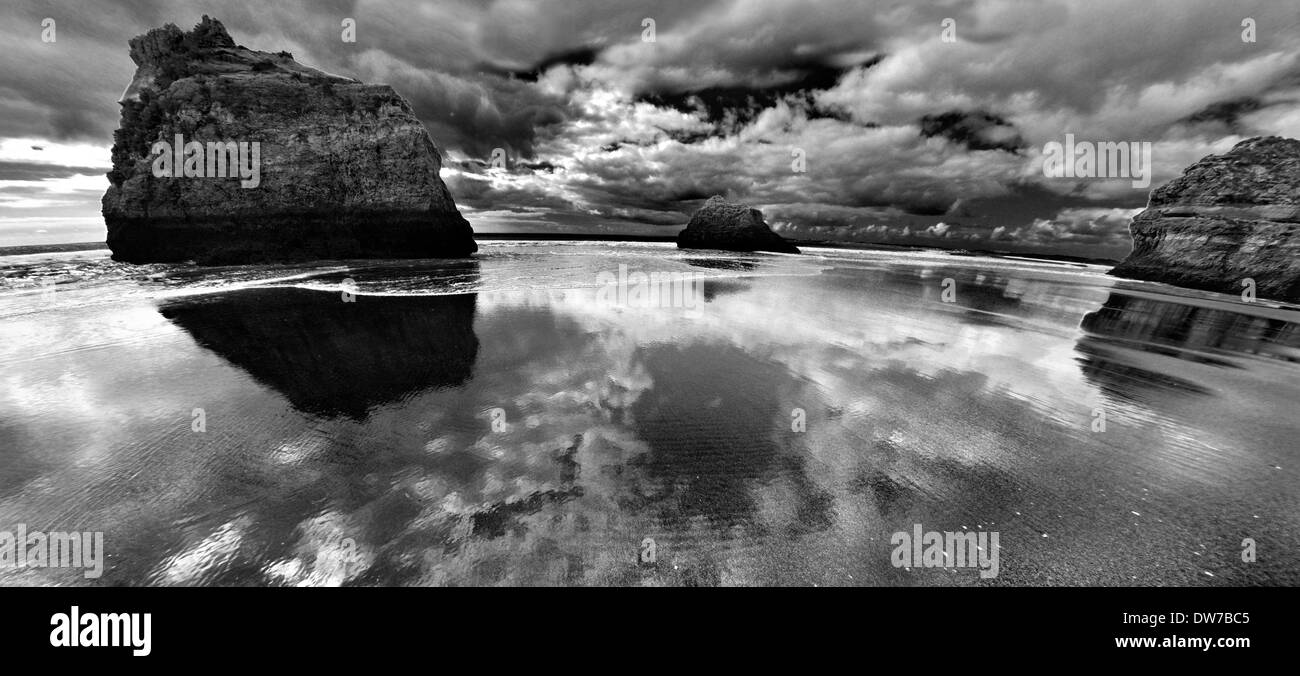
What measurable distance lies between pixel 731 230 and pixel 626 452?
76293 millimetres

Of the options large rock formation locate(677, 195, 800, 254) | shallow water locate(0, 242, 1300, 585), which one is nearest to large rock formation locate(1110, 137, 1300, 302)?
shallow water locate(0, 242, 1300, 585)

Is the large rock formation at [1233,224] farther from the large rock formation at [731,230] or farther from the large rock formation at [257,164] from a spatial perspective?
the large rock formation at [257,164]

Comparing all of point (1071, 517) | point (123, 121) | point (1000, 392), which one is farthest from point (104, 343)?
point (123, 121)

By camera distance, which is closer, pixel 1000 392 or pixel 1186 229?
pixel 1000 392

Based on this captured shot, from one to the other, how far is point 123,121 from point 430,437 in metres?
47.7

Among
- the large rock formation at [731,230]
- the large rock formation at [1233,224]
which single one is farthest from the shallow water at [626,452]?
the large rock formation at [731,230]

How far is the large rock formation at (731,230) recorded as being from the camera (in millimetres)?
75000

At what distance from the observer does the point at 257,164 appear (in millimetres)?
30547

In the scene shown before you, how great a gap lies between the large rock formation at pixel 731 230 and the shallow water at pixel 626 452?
2603 inches

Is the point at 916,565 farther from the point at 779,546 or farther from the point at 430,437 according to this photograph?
the point at 430,437

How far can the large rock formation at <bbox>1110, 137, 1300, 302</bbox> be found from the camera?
29172 millimetres

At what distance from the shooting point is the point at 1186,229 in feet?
114
